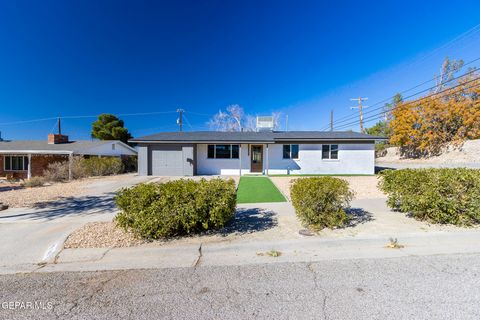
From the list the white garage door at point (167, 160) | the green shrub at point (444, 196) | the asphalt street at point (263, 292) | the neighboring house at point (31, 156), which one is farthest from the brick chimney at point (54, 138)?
the green shrub at point (444, 196)

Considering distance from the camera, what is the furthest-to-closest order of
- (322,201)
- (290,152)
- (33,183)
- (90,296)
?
(290,152) → (33,183) → (322,201) → (90,296)

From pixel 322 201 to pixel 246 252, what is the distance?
2167 millimetres

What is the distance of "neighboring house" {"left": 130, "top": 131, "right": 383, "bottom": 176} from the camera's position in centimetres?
1614

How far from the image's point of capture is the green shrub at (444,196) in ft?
16.0

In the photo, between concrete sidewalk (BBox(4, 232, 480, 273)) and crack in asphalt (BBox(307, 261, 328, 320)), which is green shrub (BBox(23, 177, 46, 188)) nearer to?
concrete sidewalk (BBox(4, 232, 480, 273))

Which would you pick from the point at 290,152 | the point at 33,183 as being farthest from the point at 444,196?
the point at 33,183

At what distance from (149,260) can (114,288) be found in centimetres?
78

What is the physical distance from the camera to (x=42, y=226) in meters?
5.49

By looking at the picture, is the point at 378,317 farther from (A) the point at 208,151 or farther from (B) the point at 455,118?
(B) the point at 455,118

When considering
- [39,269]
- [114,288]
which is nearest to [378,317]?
[114,288]

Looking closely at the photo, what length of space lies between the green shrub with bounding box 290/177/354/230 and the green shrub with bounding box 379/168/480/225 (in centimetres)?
183

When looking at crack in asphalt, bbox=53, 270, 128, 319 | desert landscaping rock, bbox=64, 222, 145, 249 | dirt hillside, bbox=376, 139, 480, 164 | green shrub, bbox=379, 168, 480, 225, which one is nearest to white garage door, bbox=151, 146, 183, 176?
desert landscaping rock, bbox=64, 222, 145, 249

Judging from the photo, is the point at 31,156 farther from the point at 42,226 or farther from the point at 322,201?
the point at 322,201

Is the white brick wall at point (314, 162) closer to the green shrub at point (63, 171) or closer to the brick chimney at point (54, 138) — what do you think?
the green shrub at point (63, 171)
